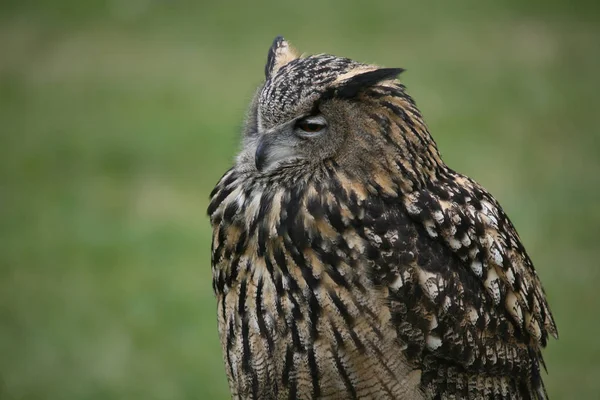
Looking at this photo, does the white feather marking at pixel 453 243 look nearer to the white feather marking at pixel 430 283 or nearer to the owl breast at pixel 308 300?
the white feather marking at pixel 430 283

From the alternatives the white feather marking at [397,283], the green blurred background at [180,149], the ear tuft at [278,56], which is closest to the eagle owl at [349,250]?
the white feather marking at [397,283]

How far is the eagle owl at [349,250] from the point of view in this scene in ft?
8.19

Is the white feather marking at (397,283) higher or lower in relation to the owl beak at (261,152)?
lower

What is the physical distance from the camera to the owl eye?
8.14ft

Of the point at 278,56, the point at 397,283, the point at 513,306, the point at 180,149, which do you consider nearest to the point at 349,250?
the point at 397,283

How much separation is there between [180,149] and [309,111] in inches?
198

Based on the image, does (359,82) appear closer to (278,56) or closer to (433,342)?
(278,56)

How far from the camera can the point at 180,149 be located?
7.40 metres

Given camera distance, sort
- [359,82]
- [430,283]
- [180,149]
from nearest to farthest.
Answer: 1. [359,82]
2. [430,283]
3. [180,149]

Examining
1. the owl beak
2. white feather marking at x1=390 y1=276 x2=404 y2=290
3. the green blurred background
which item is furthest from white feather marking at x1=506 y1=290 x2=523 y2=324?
the green blurred background

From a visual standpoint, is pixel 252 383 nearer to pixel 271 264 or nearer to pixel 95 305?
pixel 271 264

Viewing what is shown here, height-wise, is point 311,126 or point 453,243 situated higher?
point 311,126

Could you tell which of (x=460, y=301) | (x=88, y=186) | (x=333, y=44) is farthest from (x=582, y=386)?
(x=333, y=44)

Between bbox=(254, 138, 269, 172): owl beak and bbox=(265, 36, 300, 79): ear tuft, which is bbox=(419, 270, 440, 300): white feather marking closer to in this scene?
bbox=(254, 138, 269, 172): owl beak
